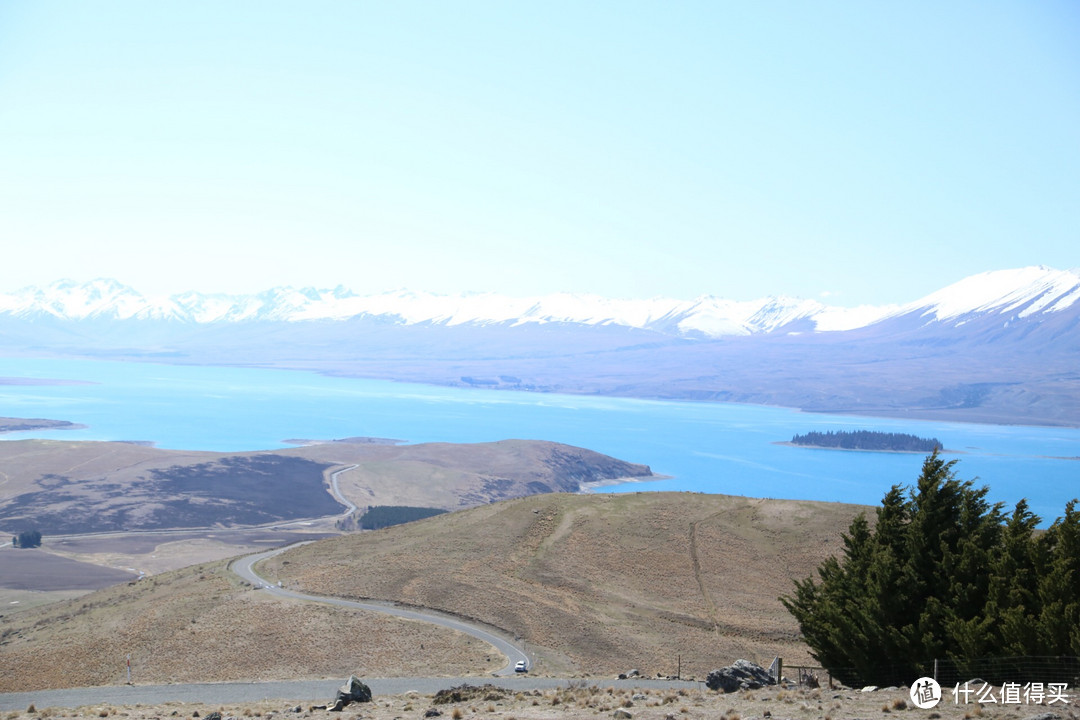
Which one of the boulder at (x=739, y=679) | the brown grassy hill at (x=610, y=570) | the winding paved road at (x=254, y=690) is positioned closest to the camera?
the boulder at (x=739, y=679)

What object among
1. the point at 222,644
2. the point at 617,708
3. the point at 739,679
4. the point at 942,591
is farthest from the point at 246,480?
the point at 617,708

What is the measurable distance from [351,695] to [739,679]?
9432 mm

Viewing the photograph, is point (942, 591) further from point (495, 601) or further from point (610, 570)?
point (610, 570)

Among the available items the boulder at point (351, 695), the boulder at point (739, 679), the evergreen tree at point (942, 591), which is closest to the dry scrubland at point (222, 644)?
the boulder at point (351, 695)

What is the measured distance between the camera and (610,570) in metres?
44.0

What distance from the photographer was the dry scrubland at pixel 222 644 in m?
30.8

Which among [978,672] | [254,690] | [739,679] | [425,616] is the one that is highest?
[978,672]

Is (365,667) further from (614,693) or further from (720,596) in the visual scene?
(720,596)

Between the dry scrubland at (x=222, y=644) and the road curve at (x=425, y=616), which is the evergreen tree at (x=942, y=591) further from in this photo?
the dry scrubland at (x=222, y=644)

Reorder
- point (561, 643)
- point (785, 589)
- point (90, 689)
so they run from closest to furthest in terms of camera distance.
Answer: point (90, 689)
point (561, 643)
point (785, 589)

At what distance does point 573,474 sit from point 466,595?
112383 mm

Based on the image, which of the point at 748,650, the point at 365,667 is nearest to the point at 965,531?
the point at 748,650

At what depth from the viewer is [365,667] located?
31016mm

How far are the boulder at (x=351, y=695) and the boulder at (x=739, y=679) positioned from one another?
333 inches
